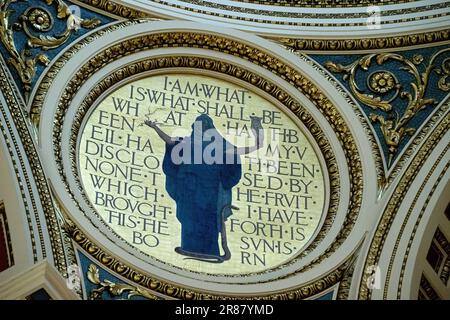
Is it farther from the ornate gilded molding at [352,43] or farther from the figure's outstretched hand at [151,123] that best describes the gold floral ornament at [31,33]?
the ornate gilded molding at [352,43]

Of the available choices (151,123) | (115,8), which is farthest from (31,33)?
(151,123)

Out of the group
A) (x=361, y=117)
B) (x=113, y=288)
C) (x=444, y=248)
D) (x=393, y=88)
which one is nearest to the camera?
(x=113, y=288)

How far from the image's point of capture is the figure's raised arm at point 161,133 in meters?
19.9

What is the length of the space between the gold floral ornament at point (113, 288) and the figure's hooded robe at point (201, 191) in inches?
40.3

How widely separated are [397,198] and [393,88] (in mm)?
1710

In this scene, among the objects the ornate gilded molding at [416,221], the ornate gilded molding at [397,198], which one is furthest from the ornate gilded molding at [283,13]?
the ornate gilded molding at [416,221]

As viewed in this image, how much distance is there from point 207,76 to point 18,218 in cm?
364

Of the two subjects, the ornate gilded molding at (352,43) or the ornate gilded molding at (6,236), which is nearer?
the ornate gilded molding at (6,236)

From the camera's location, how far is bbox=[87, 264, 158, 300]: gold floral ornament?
1809 centimetres

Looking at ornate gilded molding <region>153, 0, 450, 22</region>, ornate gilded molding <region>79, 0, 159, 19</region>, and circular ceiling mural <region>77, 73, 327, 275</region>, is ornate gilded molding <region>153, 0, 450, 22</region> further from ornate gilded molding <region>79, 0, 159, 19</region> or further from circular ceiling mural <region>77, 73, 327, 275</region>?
circular ceiling mural <region>77, 73, 327, 275</region>

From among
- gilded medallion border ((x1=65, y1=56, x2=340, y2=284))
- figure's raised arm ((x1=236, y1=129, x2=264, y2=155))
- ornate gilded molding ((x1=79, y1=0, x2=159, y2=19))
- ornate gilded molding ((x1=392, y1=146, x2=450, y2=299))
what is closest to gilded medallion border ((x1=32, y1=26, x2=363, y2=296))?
gilded medallion border ((x1=65, y1=56, x2=340, y2=284))

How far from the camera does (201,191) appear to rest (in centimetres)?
1962

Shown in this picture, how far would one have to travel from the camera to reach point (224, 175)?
19.8 m

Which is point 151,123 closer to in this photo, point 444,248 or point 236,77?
point 236,77
